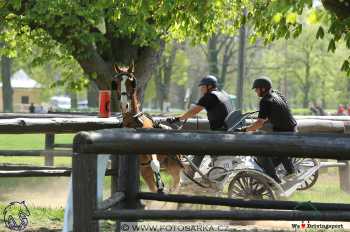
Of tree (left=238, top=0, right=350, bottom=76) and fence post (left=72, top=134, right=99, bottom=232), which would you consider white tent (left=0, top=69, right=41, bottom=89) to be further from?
fence post (left=72, top=134, right=99, bottom=232)

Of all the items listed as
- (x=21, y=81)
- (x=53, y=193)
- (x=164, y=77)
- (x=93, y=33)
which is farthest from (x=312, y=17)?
(x=21, y=81)

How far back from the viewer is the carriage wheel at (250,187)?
31.5ft

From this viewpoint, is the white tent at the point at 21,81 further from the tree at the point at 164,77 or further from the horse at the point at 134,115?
the horse at the point at 134,115

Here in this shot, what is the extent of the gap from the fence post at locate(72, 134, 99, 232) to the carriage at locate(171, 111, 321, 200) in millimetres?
6212

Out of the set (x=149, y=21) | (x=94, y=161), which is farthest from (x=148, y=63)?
(x=94, y=161)

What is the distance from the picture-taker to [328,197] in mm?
11609

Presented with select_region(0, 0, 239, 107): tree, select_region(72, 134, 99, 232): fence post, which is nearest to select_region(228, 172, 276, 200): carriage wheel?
select_region(0, 0, 239, 107): tree

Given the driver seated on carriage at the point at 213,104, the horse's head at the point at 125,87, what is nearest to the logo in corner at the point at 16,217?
the horse's head at the point at 125,87

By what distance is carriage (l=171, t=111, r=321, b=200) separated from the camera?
963 cm

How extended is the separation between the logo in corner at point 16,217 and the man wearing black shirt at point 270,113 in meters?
3.29

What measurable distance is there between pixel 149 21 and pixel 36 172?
694 centimetres

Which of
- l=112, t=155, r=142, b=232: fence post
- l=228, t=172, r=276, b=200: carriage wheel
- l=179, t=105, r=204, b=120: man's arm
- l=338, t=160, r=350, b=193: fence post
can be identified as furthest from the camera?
l=338, t=160, r=350, b=193: fence post

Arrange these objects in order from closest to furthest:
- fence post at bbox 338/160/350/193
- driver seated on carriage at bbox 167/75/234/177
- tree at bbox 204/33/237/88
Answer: driver seated on carriage at bbox 167/75/234/177 → fence post at bbox 338/160/350/193 → tree at bbox 204/33/237/88

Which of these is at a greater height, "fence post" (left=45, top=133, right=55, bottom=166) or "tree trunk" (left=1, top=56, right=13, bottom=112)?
"tree trunk" (left=1, top=56, right=13, bottom=112)
